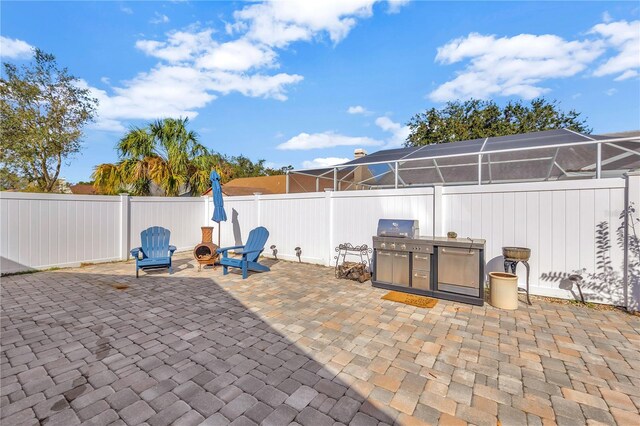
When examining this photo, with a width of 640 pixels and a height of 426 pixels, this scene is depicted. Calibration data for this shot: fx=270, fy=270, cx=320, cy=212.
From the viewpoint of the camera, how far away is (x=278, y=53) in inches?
372

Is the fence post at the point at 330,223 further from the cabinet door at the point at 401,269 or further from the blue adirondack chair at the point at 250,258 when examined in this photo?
the cabinet door at the point at 401,269

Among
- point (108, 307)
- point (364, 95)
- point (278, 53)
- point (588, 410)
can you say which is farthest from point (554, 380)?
point (364, 95)

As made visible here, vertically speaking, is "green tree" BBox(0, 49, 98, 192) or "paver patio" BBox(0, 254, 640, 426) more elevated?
"green tree" BBox(0, 49, 98, 192)

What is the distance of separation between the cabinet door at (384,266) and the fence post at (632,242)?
10.5ft

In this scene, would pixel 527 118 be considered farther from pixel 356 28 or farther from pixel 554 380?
pixel 554 380

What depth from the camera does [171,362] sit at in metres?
2.50

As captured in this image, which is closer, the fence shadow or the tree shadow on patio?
the tree shadow on patio

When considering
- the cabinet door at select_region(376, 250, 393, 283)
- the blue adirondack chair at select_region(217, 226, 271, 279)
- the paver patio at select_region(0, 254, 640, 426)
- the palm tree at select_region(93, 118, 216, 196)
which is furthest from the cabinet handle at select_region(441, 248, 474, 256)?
the palm tree at select_region(93, 118, 216, 196)

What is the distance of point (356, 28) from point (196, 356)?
9392 millimetres

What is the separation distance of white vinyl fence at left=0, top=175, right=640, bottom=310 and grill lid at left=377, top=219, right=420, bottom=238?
0.50 meters

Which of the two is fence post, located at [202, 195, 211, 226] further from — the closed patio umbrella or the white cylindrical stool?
the white cylindrical stool

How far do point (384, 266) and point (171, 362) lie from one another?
351cm

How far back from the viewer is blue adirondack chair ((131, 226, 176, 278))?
18.2 feet

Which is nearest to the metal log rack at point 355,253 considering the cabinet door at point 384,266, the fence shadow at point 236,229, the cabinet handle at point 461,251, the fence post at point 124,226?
the cabinet door at point 384,266
